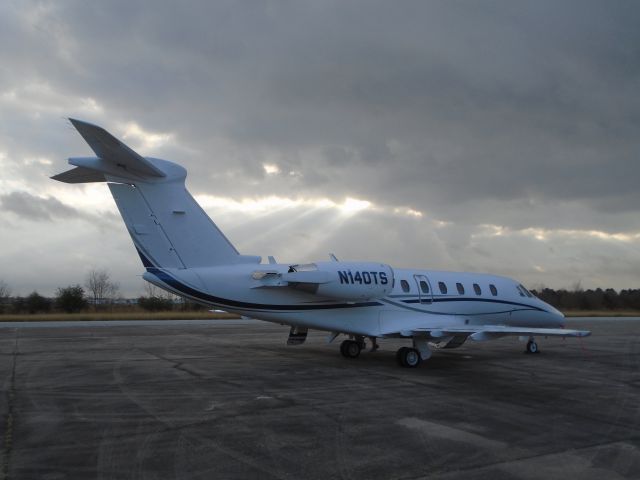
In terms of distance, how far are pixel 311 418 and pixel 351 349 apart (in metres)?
8.22

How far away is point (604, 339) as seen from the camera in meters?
26.0

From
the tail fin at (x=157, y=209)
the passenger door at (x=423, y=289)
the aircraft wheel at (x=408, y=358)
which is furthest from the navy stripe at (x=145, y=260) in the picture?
the passenger door at (x=423, y=289)

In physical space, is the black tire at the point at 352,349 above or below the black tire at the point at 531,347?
above

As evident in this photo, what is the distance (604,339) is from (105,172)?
23.8m

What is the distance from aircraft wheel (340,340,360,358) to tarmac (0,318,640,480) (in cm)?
58

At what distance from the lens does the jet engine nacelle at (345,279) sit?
13547 mm

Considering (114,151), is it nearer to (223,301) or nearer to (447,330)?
(223,301)

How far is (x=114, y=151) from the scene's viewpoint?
37.8 ft

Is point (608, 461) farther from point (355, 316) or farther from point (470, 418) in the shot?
point (355, 316)

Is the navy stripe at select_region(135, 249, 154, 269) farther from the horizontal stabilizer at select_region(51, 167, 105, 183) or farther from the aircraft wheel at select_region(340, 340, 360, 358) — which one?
the aircraft wheel at select_region(340, 340, 360, 358)

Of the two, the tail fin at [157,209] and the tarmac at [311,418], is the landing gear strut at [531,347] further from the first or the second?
the tail fin at [157,209]

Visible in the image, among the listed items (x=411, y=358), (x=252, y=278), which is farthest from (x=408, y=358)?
(x=252, y=278)

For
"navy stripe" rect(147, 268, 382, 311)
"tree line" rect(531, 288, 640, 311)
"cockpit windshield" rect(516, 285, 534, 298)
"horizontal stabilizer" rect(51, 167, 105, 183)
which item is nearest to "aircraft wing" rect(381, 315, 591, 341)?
"navy stripe" rect(147, 268, 382, 311)

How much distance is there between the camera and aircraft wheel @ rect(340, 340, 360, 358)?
53.4 ft
